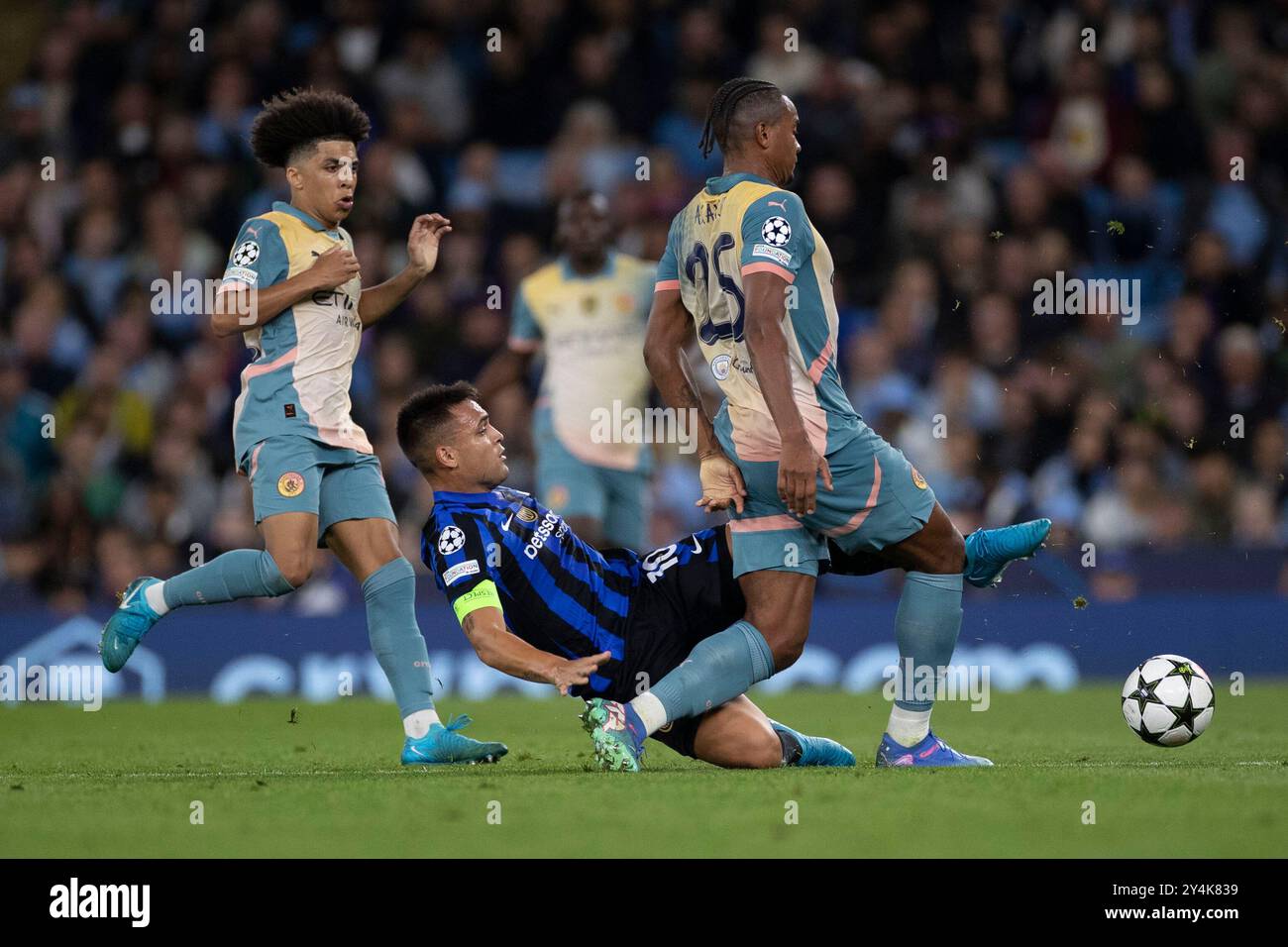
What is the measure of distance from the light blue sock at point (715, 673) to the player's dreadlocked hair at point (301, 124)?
221cm

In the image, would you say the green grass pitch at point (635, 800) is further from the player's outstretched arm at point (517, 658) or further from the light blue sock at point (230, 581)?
the light blue sock at point (230, 581)

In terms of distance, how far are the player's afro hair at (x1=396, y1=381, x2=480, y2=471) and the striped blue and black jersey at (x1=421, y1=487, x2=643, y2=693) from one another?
167 millimetres

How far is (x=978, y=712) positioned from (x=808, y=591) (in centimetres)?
288

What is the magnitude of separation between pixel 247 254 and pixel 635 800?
2440mm

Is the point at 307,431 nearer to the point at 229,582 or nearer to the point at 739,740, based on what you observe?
the point at 229,582

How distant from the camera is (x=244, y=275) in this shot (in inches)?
234

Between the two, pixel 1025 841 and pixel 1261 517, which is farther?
pixel 1261 517

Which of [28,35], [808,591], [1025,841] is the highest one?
[28,35]

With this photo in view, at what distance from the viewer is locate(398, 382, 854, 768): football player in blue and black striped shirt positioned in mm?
5516

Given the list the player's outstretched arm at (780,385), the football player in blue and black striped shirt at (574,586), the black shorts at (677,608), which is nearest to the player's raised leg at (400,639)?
the football player in blue and black striped shirt at (574,586)

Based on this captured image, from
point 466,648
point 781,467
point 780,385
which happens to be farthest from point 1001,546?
point 466,648

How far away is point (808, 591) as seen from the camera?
18.1ft

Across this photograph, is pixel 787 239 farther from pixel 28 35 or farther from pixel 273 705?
pixel 28 35

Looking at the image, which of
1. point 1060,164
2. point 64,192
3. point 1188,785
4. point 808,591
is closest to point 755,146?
point 808,591
